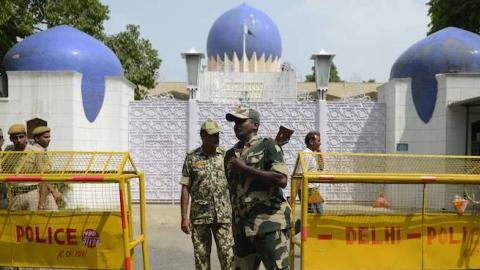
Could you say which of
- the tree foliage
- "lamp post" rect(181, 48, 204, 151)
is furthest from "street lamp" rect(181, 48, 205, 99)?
the tree foliage

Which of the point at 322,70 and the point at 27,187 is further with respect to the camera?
the point at 322,70

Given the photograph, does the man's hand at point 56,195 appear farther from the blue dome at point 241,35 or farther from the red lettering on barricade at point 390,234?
the blue dome at point 241,35

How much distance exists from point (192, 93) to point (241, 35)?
28.4 feet

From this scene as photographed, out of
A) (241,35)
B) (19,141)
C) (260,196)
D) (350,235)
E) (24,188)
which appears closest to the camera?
(260,196)

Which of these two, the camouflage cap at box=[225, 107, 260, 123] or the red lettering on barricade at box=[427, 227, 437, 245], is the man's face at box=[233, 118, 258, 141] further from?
the red lettering on barricade at box=[427, 227, 437, 245]

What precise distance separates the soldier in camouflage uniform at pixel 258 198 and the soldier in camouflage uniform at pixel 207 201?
0.49 m

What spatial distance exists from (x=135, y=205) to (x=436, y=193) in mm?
8774

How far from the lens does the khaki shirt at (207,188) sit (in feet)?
16.2

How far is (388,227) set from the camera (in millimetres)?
4961

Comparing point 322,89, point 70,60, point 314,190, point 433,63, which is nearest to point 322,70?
point 322,89

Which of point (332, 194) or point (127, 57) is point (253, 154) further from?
point (127, 57)

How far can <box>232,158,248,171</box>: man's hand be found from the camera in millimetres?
4211

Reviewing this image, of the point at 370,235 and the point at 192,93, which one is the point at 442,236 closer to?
the point at 370,235

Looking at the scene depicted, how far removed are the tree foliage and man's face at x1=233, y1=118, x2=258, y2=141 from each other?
36.6ft
